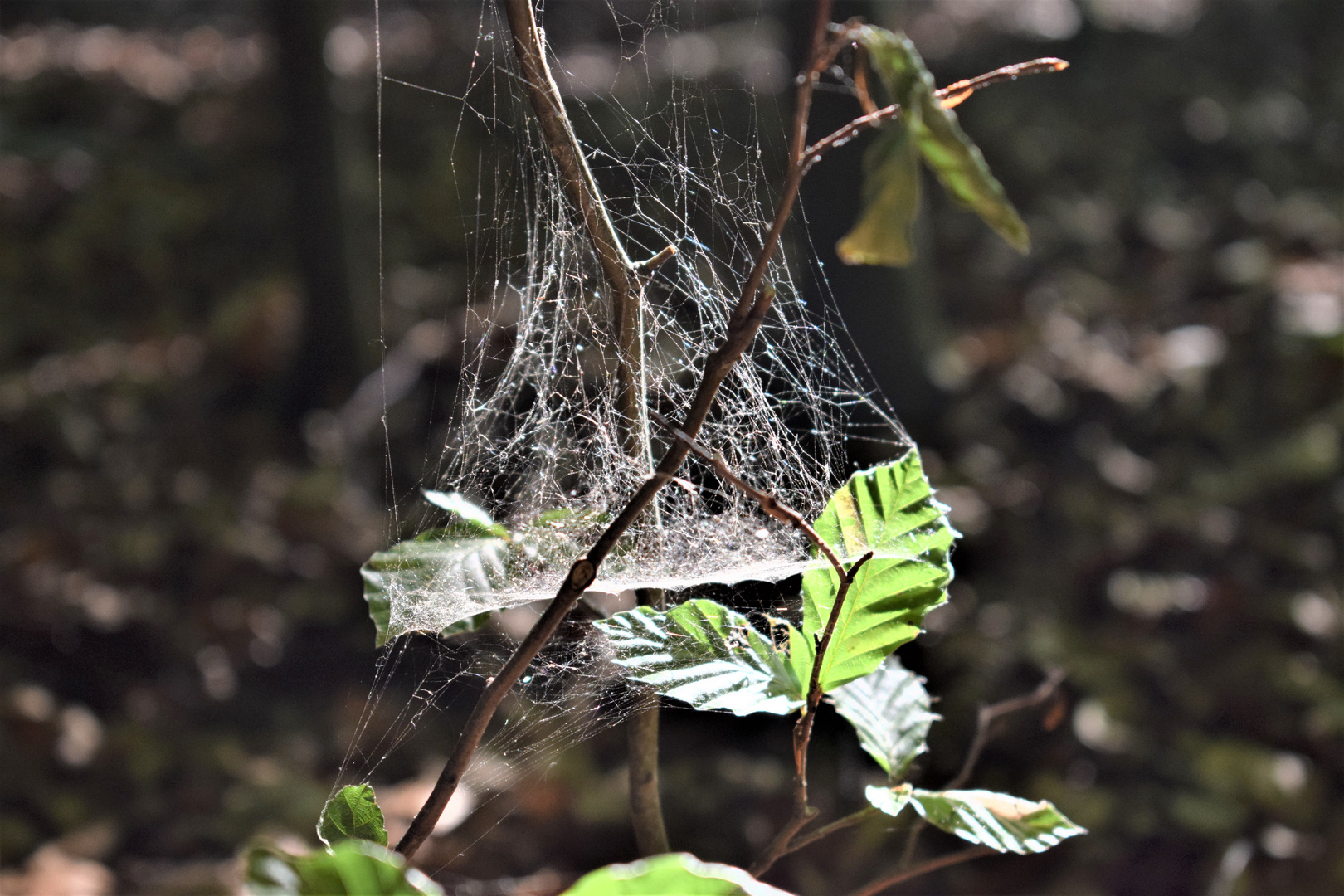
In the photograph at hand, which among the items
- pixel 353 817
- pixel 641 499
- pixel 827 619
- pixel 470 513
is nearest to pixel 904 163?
pixel 641 499

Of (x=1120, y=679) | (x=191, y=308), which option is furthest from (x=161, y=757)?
(x=1120, y=679)

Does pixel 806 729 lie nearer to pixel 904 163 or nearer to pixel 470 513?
pixel 470 513

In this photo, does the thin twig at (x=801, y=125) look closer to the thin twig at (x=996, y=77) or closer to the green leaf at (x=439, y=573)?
the thin twig at (x=996, y=77)

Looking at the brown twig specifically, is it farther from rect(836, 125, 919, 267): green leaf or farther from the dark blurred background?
the dark blurred background

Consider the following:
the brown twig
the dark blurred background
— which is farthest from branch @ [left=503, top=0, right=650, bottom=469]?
the dark blurred background

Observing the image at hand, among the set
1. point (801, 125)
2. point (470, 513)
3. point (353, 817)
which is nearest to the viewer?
point (801, 125)

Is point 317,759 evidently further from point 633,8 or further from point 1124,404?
point 633,8
